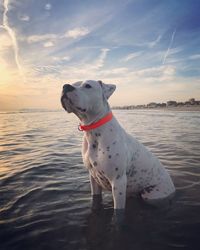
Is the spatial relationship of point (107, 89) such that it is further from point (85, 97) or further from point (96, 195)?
point (96, 195)

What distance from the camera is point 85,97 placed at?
13.4 feet

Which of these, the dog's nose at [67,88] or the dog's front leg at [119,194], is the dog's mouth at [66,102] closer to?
the dog's nose at [67,88]

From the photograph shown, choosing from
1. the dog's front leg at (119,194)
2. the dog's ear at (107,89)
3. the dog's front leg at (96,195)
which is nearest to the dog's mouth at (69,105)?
the dog's ear at (107,89)

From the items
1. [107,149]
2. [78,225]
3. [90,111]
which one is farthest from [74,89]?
[78,225]

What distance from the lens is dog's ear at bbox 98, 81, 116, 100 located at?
4.41 metres

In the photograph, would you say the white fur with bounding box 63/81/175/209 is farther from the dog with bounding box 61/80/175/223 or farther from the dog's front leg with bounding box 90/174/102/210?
the dog's front leg with bounding box 90/174/102/210

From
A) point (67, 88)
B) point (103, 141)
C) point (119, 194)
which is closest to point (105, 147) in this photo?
point (103, 141)

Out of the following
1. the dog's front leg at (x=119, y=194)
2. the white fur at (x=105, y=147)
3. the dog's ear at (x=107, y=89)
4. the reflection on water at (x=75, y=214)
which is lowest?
the reflection on water at (x=75, y=214)

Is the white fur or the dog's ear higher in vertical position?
the dog's ear

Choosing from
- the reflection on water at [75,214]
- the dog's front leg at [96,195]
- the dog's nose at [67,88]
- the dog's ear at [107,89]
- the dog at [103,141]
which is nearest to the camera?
the reflection on water at [75,214]

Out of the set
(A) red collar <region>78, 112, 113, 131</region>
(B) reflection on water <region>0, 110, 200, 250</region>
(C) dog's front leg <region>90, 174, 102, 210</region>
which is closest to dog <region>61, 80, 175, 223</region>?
(A) red collar <region>78, 112, 113, 131</region>

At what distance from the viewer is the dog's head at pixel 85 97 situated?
4023mm

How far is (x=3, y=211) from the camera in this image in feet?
15.1

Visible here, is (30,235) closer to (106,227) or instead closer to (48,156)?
(106,227)
